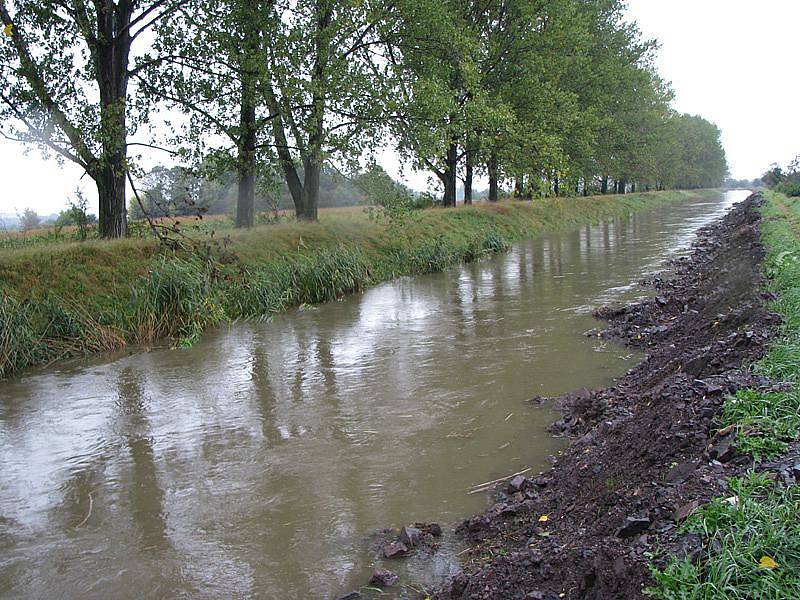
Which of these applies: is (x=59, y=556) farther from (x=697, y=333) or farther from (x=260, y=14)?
(x=260, y=14)

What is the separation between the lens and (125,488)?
18.3 feet

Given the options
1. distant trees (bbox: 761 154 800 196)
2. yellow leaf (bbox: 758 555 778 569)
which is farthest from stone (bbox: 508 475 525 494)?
distant trees (bbox: 761 154 800 196)

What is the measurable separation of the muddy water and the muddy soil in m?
0.39

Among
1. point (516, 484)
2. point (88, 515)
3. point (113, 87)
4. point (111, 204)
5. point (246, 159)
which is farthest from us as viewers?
point (246, 159)

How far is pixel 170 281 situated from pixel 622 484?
9821 millimetres

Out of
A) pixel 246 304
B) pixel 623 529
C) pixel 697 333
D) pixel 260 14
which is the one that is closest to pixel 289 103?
pixel 260 14

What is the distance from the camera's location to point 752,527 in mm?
2799

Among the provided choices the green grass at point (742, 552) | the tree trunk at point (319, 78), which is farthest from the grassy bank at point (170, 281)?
the green grass at point (742, 552)

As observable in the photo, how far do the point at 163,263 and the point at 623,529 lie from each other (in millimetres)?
10545

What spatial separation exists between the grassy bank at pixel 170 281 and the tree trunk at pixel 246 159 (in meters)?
1.53

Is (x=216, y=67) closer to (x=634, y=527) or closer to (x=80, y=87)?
(x=80, y=87)

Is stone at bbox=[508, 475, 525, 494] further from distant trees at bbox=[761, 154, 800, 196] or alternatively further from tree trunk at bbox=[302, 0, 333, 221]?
distant trees at bbox=[761, 154, 800, 196]

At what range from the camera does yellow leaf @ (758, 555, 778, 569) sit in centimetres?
259

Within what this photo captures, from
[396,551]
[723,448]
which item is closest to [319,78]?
[396,551]
